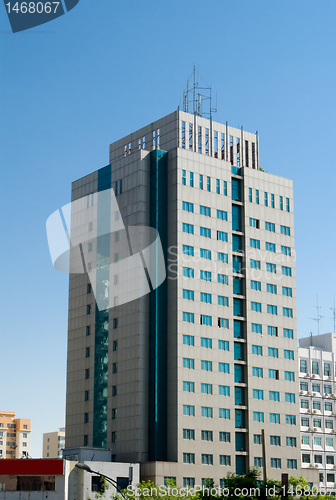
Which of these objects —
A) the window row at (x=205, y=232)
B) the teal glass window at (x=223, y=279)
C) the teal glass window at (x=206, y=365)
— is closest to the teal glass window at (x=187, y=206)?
the window row at (x=205, y=232)

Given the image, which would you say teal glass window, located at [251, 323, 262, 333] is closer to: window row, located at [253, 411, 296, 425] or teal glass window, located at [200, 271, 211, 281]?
teal glass window, located at [200, 271, 211, 281]

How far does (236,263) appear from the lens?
95062 mm

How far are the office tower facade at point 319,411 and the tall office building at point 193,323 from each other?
66.6ft

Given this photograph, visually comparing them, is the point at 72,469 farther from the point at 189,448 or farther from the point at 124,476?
the point at 189,448

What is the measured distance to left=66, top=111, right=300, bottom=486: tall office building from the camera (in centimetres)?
8525

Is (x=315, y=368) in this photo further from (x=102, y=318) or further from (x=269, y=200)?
(x=102, y=318)

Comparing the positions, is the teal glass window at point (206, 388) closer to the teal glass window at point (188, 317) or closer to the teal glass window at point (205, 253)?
the teal glass window at point (188, 317)

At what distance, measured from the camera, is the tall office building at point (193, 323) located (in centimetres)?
8525

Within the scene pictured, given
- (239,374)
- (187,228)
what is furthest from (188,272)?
(239,374)

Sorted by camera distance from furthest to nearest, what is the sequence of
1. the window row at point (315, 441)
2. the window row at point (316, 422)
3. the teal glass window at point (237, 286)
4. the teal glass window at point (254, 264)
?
the window row at point (316, 422) < the window row at point (315, 441) < the teal glass window at point (254, 264) < the teal glass window at point (237, 286)

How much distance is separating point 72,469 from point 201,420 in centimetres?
1696

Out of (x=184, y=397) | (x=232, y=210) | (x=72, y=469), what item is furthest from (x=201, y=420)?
(x=232, y=210)

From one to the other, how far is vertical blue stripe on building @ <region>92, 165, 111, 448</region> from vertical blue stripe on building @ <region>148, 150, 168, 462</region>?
7267mm

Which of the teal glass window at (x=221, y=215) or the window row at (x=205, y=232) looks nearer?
the window row at (x=205, y=232)
